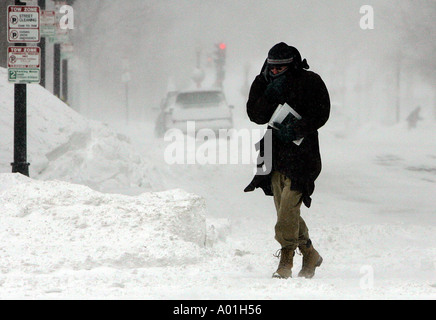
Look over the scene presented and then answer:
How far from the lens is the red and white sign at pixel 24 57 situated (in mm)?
10648

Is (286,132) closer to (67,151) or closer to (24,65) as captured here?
(24,65)

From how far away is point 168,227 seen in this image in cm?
703

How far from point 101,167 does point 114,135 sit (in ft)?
11.1

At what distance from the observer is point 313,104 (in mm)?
5785

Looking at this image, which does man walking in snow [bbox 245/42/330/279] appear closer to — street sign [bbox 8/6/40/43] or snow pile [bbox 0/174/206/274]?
snow pile [bbox 0/174/206/274]

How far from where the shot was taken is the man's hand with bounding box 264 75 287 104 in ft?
19.0

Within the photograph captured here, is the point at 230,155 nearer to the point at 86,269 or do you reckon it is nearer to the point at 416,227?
the point at 416,227

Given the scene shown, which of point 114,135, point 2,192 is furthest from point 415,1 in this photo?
point 2,192

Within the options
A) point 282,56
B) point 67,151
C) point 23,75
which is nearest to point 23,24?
point 23,75

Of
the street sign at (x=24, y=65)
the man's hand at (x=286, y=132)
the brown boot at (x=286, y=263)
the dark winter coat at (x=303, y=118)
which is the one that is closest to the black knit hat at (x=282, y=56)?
the dark winter coat at (x=303, y=118)

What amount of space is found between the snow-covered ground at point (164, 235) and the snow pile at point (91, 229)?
0.01m

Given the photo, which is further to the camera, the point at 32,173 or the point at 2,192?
the point at 32,173

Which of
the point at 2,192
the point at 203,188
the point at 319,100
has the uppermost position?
the point at 319,100

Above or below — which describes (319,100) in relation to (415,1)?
below
